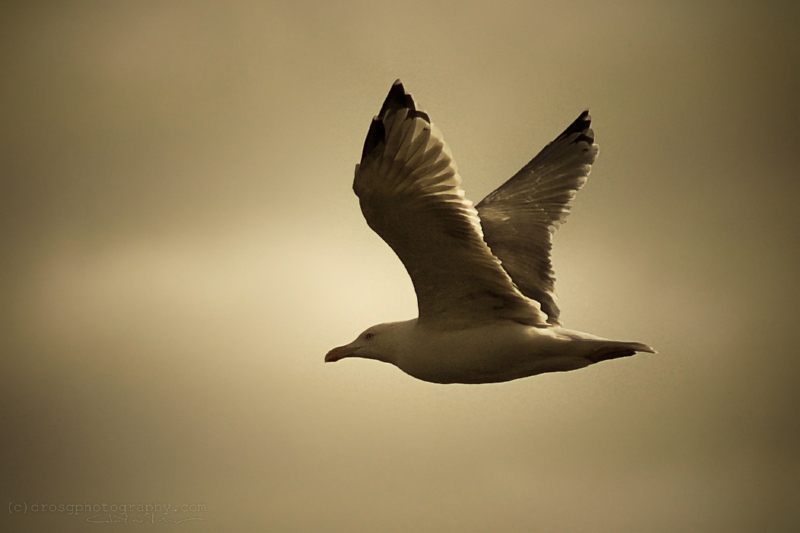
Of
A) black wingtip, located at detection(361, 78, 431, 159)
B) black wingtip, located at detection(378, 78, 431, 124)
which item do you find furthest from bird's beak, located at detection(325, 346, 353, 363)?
black wingtip, located at detection(378, 78, 431, 124)

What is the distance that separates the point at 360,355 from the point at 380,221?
171cm

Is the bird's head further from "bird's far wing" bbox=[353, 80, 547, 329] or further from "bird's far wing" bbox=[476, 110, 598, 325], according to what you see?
"bird's far wing" bbox=[476, 110, 598, 325]

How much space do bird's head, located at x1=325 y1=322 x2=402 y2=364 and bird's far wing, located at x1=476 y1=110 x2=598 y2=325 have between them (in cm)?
128

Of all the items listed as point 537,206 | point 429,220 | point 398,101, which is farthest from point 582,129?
point 398,101

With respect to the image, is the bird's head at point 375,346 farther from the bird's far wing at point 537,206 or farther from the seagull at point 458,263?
the bird's far wing at point 537,206

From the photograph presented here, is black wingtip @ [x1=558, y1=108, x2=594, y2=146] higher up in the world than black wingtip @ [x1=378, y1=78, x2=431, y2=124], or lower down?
higher up

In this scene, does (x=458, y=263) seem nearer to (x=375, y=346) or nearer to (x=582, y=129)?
(x=375, y=346)

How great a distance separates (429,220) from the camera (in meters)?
6.57

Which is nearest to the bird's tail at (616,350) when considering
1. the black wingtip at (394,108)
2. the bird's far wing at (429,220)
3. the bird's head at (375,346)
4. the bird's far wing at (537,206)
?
the bird's far wing at (429,220)

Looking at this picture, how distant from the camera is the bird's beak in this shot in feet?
26.5

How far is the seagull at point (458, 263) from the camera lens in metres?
6.34

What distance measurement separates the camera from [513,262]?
8469mm

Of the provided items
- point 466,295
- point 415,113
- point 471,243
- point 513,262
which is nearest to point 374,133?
point 415,113

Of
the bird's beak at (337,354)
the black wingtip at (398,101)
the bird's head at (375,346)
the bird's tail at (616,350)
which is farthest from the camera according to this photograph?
the bird's beak at (337,354)
